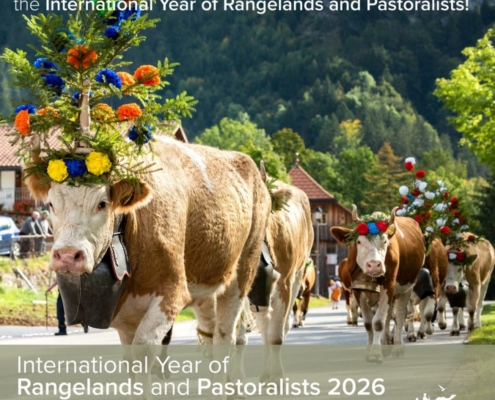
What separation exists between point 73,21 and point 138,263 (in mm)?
1772

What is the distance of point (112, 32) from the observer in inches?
383

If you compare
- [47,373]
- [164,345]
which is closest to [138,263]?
[164,345]

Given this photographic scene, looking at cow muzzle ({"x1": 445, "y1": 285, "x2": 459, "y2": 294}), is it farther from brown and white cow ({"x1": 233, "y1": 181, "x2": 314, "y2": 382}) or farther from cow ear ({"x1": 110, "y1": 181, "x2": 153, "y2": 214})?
cow ear ({"x1": 110, "y1": 181, "x2": 153, "y2": 214})

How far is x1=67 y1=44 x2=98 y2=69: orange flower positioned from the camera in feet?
31.7

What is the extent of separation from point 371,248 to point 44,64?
32.4 feet

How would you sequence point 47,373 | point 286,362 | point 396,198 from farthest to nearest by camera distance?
point 396,198, point 286,362, point 47,373

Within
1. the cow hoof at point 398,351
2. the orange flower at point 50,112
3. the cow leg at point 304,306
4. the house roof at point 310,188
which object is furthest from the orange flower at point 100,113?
the house roof at point 310,188

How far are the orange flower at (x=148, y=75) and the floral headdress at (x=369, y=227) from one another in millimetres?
9479

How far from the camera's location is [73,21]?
973cm

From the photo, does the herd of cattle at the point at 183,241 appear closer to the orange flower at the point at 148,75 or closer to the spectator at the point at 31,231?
the orange flower at the point at 148,75

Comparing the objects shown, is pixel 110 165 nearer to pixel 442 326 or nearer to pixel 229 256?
pixel 229 256

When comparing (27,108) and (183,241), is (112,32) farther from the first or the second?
(183,241)

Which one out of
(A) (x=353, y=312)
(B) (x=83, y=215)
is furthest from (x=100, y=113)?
(A) (x=353, y=312)

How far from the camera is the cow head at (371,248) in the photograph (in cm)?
1872
